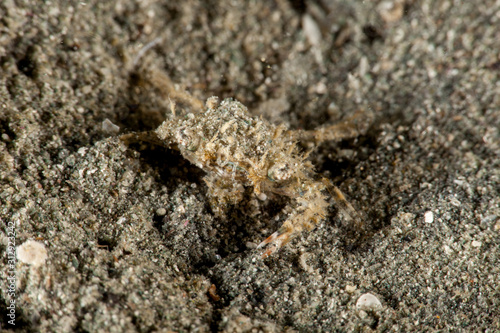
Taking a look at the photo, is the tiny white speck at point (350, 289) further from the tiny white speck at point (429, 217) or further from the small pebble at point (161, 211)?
the small pebble at point (161, 211)

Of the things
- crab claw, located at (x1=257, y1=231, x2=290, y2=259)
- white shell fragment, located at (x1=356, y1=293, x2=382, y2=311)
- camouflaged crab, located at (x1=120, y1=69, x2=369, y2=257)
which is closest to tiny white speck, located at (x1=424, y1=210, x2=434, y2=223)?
camouflaged crab, located at (x1=120, y1=69, x2=369, y2=257)

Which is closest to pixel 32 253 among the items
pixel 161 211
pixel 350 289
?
pixel 161 211

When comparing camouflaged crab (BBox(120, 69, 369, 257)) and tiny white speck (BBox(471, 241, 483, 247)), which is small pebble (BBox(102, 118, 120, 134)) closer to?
camouflaged crab (BBox(120, 69, 369, 257))

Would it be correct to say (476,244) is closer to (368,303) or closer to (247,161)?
(368,303)

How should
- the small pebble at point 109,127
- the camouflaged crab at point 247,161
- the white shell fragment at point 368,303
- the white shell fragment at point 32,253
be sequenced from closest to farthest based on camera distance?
the white shell fragment at point 32,253 < the white shell fragment at point 368,303 < the camouflaged crab at point 247,161 < the small pebble at point 109,127

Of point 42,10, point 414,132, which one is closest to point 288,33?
point 414,132

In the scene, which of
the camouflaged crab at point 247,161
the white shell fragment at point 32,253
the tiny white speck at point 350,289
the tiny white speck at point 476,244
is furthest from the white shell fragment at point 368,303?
the white shell fragment at point 32,253
